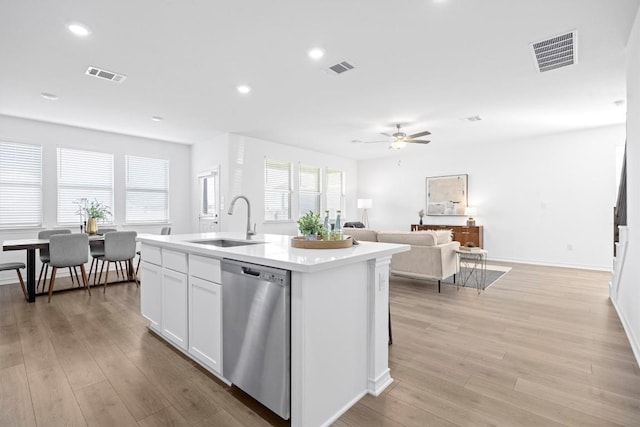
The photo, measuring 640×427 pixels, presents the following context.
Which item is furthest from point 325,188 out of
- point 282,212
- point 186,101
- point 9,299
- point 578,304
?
point 9,299

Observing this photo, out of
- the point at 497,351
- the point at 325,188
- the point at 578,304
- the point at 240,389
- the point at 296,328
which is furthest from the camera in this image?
the point at 325,188

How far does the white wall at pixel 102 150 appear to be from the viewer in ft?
16.7

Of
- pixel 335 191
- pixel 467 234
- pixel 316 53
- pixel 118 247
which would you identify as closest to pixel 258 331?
pixel 316 53

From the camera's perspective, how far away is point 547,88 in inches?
155

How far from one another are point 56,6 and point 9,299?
3781 millimetres

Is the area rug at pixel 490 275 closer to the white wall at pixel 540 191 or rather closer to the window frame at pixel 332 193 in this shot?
the white wall at pixel 540 191

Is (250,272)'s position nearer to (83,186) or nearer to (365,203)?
(83,186)

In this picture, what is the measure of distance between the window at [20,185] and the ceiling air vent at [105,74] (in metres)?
2.89

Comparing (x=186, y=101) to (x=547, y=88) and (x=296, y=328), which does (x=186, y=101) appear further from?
(x=547, y=88)

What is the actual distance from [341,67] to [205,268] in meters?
2.50

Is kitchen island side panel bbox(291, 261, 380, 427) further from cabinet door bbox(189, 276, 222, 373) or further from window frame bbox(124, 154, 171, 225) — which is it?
window frame bbox(124, 154, 171, 225)

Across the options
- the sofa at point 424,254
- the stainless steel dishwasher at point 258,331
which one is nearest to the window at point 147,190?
the sofa at point 424,254

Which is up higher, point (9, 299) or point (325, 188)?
point (325, 188)

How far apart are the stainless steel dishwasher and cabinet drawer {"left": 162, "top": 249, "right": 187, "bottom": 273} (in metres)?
0.59
